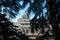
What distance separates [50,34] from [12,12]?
0.75m

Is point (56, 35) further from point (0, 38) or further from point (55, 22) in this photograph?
point (0, 38)

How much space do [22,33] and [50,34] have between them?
0.49 metres

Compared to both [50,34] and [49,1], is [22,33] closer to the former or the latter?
[50,34]

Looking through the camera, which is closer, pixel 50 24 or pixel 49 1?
pixel 49 1

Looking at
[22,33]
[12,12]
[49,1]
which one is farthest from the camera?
[22,33]

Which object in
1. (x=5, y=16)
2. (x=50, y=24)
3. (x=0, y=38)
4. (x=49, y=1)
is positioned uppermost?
(x=49, y=1)

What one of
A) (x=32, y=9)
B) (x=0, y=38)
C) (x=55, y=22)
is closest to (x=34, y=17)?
(x=32, y=9)

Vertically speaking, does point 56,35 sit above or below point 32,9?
below

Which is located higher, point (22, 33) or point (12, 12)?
point (12, 12)

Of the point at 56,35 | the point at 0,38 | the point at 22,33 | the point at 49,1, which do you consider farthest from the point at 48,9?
the point at 0,38

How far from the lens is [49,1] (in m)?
2.57

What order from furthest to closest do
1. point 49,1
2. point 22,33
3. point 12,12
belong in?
point 22,33 → point 12,12 → point 49,1

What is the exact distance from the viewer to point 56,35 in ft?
8.67

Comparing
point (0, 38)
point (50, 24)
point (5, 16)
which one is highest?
point (5, 16)
